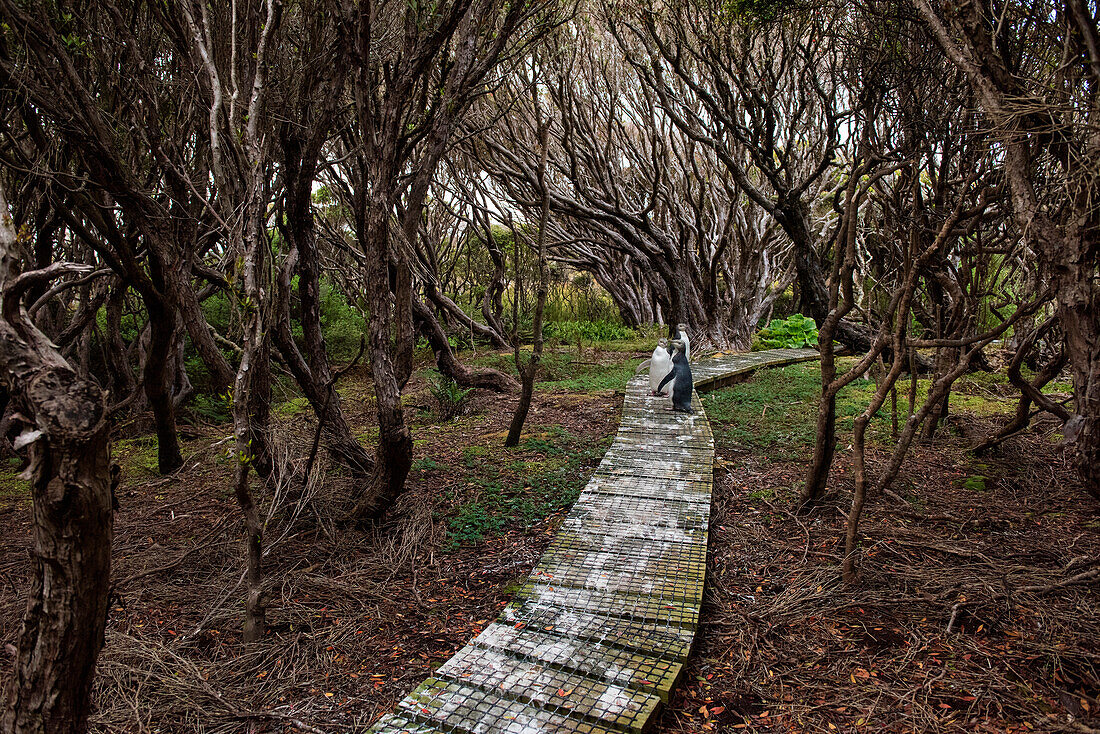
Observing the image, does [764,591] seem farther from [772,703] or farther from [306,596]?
[306,596]

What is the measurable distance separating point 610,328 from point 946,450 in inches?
432

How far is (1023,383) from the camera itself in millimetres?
3639

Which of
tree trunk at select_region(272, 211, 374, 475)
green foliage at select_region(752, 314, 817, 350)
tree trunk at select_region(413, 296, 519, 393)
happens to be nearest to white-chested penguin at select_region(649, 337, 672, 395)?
tree trunk at select_region(413, 296, 519, 393)

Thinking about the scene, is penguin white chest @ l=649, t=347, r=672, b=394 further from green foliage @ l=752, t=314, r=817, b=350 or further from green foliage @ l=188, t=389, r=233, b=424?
green foliage @ l=752, t=314, r=817, b=350

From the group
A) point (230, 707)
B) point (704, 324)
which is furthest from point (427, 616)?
point (704, 324)

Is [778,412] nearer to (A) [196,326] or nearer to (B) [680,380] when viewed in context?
(B) [680,380]

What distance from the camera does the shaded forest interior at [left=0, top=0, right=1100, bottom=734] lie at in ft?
8.16

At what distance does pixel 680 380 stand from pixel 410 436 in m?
3.38

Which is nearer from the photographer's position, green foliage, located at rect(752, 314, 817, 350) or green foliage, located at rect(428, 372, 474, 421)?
green foliage, located at rect(428, 372, 474, 421)

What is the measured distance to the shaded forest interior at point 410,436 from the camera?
8.16 ft

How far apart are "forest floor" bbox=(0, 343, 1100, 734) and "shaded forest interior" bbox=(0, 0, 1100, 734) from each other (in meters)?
0.02

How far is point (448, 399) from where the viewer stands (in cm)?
782

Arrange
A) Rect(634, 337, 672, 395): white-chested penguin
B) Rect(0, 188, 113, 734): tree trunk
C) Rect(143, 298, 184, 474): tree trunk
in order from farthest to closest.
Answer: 1. Rect(634, 337, 672, 395): white-chested penguin
2. Rect(143, 298, 184, 474): tree trunk
3. Rect(0, 188, 113, 734): tree trunk

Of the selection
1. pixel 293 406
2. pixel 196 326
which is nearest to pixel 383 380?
pixel 196 326
